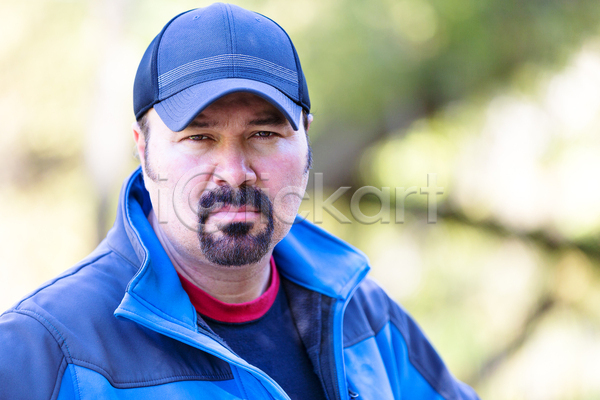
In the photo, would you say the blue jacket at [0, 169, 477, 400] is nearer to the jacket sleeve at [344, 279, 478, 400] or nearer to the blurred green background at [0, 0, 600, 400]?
the jacket sleeve at [344, 279, 478, 400]

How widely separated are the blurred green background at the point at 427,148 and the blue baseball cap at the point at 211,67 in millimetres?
1750

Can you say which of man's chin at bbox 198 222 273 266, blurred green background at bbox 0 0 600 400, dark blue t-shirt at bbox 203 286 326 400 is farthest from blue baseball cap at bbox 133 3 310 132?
blurred green background at bbox 0 0 600 400

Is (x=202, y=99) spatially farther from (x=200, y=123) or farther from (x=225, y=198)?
(x=225, y=198)

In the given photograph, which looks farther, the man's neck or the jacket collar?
the man's neck

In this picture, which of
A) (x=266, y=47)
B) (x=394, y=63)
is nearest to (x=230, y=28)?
(x=266, y=47)

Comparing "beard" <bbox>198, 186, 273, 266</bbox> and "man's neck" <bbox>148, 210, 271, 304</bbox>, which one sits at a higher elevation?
"beard" <bbox>198, 186, 273, 266</bbox>

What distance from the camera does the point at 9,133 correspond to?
301cm

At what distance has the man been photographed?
0.90 metres

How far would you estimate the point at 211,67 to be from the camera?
1.07m

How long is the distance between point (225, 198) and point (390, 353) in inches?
26.7

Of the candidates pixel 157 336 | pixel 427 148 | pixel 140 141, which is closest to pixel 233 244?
pixel 157 336

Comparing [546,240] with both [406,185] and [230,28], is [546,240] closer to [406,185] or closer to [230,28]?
[406,185]

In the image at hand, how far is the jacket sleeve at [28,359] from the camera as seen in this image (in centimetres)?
81

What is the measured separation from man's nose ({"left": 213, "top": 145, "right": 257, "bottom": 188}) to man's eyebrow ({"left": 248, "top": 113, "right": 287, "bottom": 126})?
7cm
